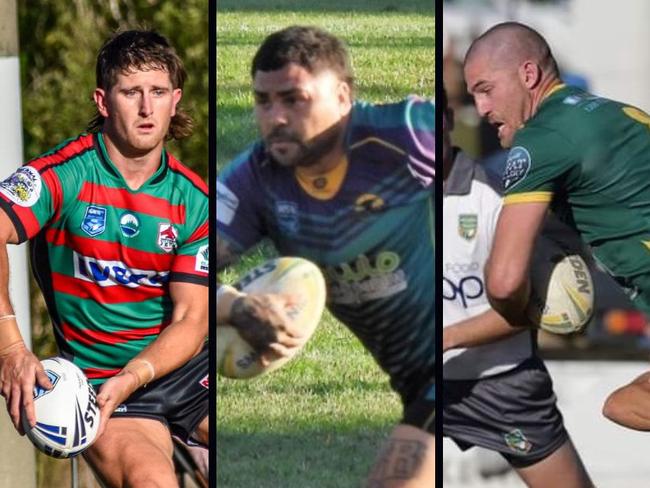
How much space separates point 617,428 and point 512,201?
1126 millimetres

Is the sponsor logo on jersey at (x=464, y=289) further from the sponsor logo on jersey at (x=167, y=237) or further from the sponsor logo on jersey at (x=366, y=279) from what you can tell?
the sponsor logo on jersey at (x=167, y=237)

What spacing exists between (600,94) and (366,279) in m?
1.34

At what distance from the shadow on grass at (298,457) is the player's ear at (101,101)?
1.55m

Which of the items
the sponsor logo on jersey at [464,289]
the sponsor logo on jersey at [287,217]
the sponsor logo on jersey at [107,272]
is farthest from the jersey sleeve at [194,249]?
the sponsor logo on jersey at [464,289]

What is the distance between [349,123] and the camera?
23.3 ft

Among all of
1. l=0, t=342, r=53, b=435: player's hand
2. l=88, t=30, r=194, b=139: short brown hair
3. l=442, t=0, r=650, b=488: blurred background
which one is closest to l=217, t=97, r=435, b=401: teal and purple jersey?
l=442, t=0, r=650, b=488: blurred background

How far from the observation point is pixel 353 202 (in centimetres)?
711

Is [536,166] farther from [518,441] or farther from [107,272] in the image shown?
[107,272]

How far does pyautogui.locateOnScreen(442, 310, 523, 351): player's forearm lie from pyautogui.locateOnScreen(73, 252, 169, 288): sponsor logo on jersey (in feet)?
4.58

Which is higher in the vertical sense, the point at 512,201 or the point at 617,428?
the point at 512,201

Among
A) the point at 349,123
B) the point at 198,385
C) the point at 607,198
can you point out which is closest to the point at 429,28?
the point at 349,123

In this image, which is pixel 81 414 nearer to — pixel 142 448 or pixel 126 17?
pixel 142 448

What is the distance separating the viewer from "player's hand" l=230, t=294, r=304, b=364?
7113 mm

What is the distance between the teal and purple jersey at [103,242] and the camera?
7.06 metres
